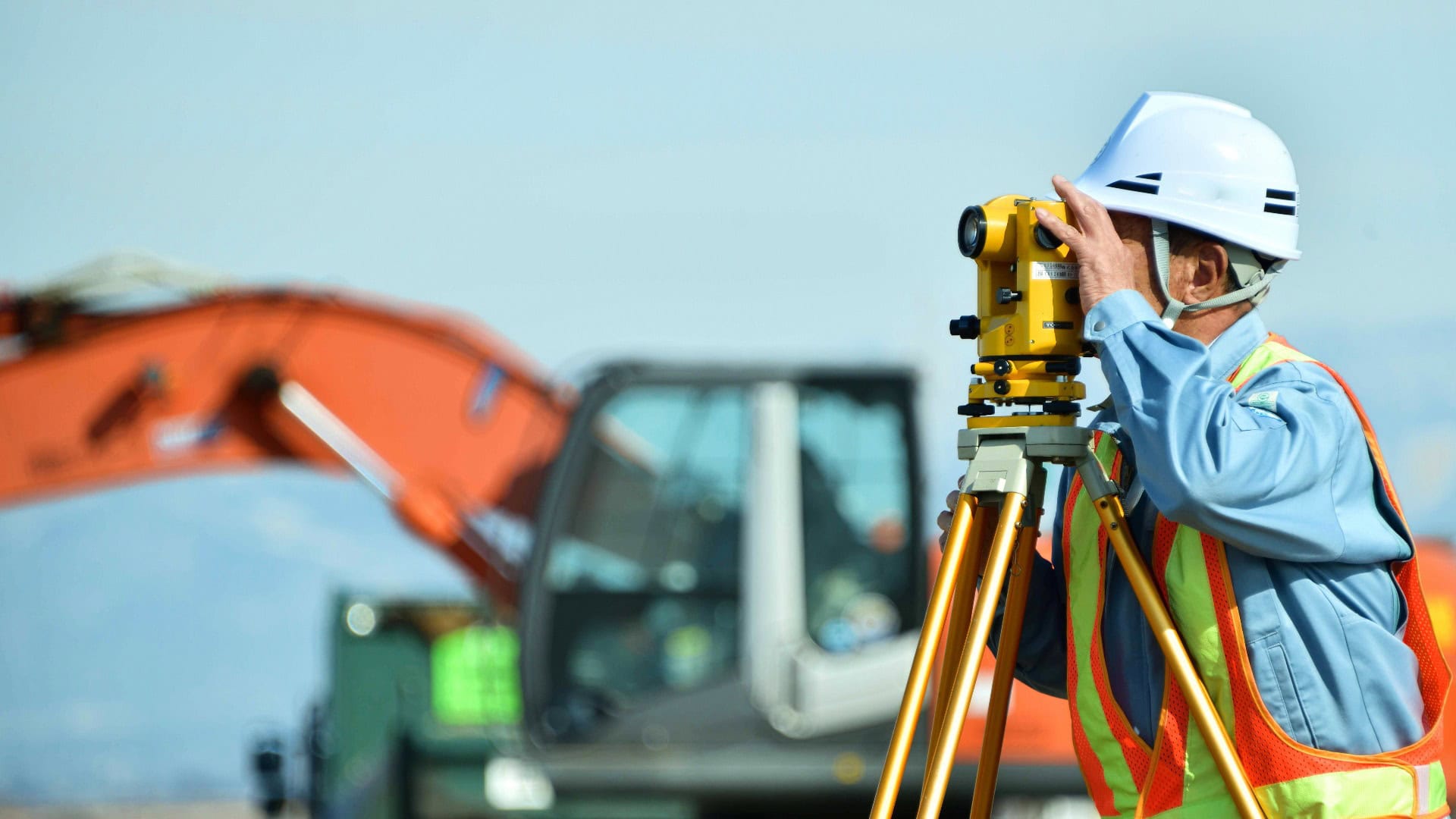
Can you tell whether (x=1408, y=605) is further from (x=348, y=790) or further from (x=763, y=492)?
(x=348, y=790)

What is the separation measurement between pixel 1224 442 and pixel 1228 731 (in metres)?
0.40

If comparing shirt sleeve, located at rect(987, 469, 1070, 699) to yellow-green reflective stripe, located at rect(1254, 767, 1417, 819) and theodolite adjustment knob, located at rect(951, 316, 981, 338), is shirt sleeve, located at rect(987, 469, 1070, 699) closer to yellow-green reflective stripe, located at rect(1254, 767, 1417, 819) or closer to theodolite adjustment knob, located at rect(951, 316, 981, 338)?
theodolite adjustment knob, located at rect(951, 316, 981, 338)

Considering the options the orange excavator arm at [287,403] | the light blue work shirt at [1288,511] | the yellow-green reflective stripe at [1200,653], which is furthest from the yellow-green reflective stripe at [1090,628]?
the orange excavator arm at [287,403]

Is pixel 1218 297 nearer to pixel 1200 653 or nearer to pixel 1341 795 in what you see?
pixel 1200 653

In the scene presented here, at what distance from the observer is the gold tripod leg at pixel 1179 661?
1.98m

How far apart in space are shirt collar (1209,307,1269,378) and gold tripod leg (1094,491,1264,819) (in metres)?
0.25

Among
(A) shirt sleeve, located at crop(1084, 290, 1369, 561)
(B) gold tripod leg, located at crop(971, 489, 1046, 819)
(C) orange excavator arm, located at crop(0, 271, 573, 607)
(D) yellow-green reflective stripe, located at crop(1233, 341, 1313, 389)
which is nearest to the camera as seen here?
(A) shirt sleeve, located at crop(1084, 290, 1369, 561)

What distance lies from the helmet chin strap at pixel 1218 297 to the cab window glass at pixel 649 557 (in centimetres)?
518

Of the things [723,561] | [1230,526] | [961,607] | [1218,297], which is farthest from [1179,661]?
[723,561]

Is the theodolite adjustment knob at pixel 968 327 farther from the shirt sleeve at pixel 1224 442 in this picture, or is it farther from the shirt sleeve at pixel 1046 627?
the shirt sleeve at pixel 1046 627

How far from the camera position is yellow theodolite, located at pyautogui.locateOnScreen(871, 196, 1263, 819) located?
211 centimetres

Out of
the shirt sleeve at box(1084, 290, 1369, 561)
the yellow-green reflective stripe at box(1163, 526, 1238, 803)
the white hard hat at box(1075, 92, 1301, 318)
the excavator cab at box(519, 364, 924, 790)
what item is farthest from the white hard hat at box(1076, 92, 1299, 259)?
the excavator cab at box(519, 364, 924, 790)

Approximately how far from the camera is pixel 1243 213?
2203 mm

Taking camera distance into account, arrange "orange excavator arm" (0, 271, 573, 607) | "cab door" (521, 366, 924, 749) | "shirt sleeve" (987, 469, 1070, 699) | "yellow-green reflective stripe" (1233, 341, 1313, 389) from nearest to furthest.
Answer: "yellow-green reflective stripe" (1233, 341, 1313, 389)
"shirt sleeve" (987, 469, 1070, 699)
"cab door" (521, 366, 924, 749)
"orange excavator arm" (0, 271, 573, 607)
